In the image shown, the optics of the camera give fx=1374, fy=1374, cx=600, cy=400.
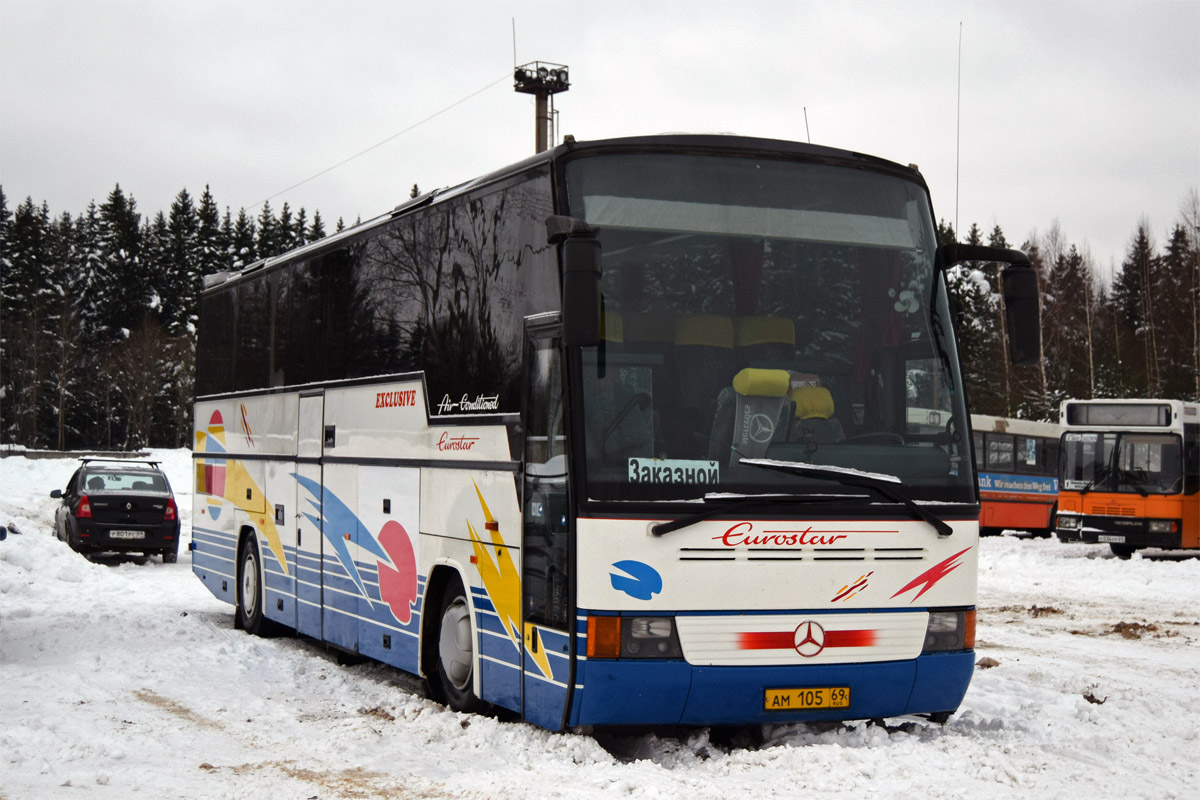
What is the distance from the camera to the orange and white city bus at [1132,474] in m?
27.2

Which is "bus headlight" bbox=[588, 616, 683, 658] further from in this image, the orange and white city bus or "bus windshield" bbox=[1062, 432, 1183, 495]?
"bus windshield" bbox=[1062, 432, 1183, 495]

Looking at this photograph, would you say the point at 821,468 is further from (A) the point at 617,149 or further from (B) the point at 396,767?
(B) the point at 396,767

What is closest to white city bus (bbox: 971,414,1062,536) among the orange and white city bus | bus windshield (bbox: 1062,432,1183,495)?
bus windshield (bbox: 1062,432,1183,495)

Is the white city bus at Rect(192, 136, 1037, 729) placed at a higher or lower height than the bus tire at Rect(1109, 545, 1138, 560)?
higher

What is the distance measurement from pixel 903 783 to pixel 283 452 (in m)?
8.06

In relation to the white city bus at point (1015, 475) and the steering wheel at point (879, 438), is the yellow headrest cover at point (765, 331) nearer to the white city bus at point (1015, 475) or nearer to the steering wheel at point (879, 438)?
the steering wheel at point (879, 438)

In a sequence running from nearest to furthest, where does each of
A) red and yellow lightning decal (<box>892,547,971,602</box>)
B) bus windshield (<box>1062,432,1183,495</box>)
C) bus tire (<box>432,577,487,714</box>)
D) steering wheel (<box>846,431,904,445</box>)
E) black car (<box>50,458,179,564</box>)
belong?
steering wheel (<box>846,431,904,445</box>) → red and yellow lightning decal (<box>892,547,971,602</box>) → bus tire (<box>432,577,487,714</box>) → black car (<box>50,458,179,564</box>) → bus windshield (<box>1062,432,1183,495</box>)

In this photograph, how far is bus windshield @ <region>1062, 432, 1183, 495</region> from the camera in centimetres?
2739

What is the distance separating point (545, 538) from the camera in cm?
785

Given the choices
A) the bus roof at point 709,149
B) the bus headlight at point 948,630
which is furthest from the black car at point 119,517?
the bus headlight at point 948,630

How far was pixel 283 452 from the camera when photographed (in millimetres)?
13219

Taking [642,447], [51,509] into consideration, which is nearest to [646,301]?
[642,447]

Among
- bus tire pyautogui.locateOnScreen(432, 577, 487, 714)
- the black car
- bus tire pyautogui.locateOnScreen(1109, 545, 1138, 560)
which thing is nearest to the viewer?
bus tire pyautogui.locateOnScreen(432, 577, 487, 714)

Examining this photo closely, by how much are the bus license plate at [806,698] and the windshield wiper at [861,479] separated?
3.53ft
